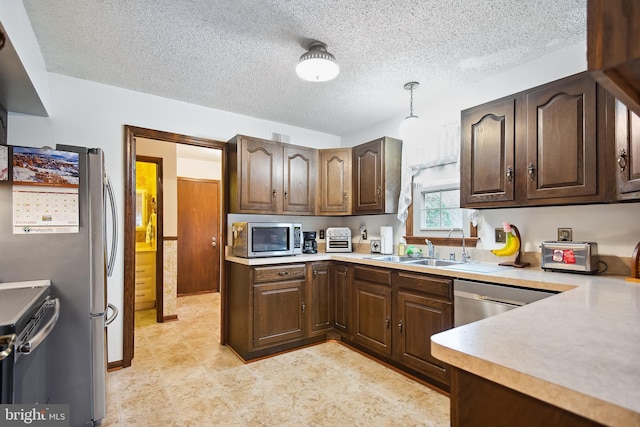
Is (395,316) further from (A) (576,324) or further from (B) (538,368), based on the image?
(B) (538,368)

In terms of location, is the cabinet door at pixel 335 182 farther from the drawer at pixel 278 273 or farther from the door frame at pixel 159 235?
the door frame at pixel 159 235

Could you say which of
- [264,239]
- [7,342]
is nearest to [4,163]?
[7,342]

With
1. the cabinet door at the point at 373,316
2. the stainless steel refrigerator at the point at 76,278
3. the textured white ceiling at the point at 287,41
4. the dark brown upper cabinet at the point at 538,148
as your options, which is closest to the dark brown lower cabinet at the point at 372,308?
the cabinet door at the point at 373,316

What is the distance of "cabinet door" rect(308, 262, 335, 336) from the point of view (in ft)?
10.2

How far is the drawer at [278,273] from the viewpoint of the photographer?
281cm

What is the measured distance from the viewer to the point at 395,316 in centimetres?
256

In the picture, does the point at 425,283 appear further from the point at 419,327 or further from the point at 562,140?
the point at 562,140

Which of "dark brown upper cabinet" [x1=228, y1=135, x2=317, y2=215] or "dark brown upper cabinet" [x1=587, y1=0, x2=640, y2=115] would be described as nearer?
"dark brown upper cabinet" [x1=587, y1=0, x2=640, y2=115]

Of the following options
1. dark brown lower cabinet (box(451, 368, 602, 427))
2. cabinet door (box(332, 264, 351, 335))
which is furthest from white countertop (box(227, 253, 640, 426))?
cabinet door (box(332, 264, 351, 335))

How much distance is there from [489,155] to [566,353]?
6.12 ft

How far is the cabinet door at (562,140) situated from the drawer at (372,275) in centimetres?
122

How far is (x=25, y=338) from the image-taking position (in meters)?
1.19

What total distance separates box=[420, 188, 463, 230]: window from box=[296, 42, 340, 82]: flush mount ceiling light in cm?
163

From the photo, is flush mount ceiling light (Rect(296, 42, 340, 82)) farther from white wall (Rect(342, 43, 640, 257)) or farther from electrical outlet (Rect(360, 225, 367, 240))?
electrical outlet (Rect(360, 225, 367, 240))
